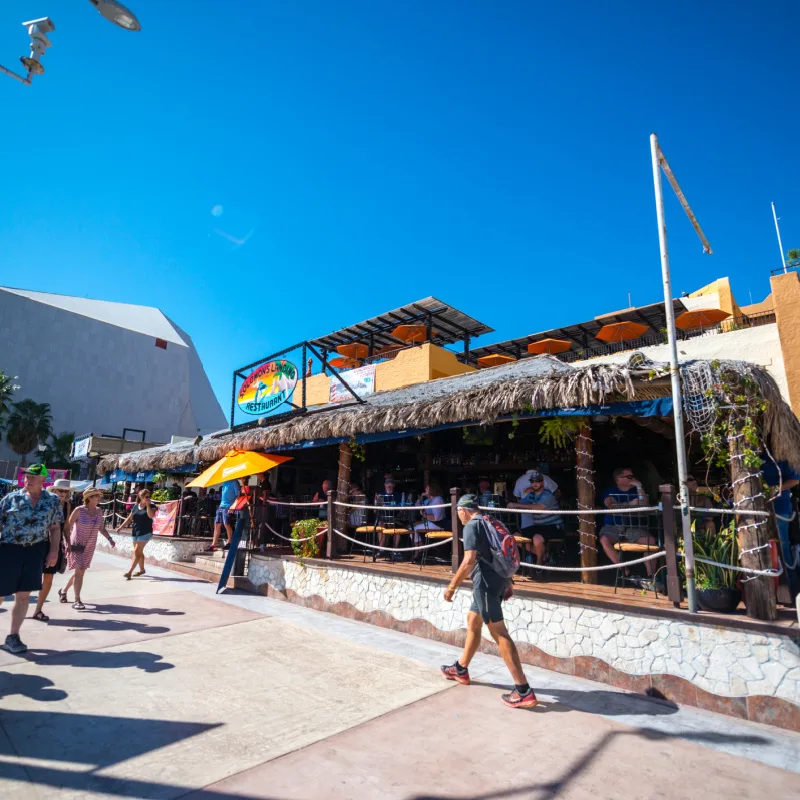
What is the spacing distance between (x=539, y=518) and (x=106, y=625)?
567 centimetres

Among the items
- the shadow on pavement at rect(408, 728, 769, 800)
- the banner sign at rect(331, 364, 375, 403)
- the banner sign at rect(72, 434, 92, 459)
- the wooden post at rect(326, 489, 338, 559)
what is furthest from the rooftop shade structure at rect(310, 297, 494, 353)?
the shadow on pavement at rect(408, 728, 769, 800)

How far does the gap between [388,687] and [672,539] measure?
2876mm

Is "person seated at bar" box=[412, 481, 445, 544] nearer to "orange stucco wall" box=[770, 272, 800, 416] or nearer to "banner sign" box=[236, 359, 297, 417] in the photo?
"banner sign" box=[236, 359, 297, 417]

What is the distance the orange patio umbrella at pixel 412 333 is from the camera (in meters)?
21.2

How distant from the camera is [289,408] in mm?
11305

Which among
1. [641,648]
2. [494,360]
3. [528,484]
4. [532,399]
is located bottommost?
[641,648]

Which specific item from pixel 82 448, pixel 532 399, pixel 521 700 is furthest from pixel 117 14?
pixel 82 448

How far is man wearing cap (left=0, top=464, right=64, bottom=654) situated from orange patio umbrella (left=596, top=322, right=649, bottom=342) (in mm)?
18172

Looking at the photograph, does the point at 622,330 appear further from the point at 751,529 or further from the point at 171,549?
the point at 171,549

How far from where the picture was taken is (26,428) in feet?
146

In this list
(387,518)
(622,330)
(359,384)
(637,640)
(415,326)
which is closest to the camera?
(637,640)

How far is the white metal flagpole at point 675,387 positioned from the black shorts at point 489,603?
1.65 metres

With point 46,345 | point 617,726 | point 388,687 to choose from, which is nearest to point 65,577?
point 388,687

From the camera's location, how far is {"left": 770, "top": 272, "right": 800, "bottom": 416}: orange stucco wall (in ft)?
47.6
